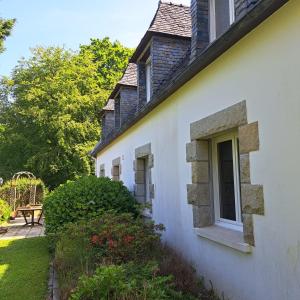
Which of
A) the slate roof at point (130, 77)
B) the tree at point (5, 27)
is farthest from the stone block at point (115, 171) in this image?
the tree at point (5, 27)

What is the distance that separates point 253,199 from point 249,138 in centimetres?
66

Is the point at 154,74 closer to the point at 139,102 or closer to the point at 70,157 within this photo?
the point at 139,102

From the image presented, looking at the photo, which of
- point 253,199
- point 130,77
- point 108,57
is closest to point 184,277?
point 253,199

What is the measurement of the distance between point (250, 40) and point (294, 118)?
45.2 inches

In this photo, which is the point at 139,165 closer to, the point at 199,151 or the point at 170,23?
the point at 170,23

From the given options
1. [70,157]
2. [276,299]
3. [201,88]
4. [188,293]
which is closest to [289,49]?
[201,88]

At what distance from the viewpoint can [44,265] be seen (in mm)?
6859

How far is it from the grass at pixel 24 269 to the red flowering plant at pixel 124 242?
3.67ft

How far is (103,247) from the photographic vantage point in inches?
202

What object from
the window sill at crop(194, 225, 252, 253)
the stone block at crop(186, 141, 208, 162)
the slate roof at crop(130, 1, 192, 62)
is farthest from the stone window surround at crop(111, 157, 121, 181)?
the window sill at crop(194, 225, 252, 253)

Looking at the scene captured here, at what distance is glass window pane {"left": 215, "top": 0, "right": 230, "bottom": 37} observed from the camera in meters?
4.62

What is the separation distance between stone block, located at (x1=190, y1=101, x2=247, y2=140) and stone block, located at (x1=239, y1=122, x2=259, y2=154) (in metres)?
0.10

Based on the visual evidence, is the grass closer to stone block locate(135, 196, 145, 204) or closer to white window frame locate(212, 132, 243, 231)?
stone block locate(135, 196, 145, 204)

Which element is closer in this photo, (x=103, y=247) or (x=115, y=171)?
(x=103, y=247)
